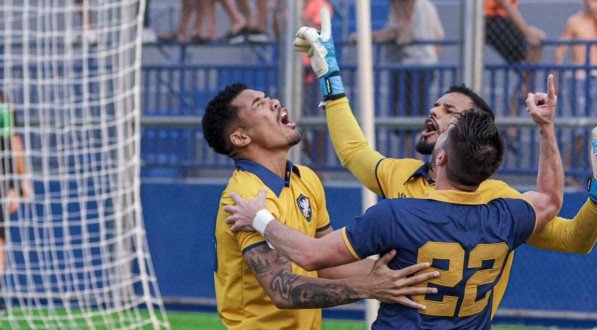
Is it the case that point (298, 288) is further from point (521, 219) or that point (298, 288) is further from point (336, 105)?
point (336, 105)

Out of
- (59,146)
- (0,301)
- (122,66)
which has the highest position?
(122,66)

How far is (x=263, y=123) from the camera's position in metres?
4.66

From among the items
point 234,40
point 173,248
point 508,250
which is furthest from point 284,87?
point 508,250

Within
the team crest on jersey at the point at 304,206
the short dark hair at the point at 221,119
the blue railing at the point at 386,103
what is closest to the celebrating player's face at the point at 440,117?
the team crest on jersey at the point at 304,206

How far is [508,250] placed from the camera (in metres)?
4.09

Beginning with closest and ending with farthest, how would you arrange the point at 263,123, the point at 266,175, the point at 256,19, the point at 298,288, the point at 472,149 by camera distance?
the point at 472,149 → the point at 298,288 → the point at 266,175 → the point at 263,123 → the point at 256,19

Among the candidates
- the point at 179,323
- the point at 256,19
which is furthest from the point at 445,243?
the point at 256,19

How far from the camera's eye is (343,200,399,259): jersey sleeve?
3.87 meters

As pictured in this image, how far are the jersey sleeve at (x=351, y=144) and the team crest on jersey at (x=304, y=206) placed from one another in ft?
1.33

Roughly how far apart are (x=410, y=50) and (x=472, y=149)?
20.4 feet

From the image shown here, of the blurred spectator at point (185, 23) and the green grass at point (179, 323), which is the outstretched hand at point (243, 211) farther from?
the blurred spectator at point (185, 23)

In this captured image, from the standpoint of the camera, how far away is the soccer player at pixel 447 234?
3.88m

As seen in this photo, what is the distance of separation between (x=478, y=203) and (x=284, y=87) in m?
5.53

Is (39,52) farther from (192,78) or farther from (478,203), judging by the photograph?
(478,203)
